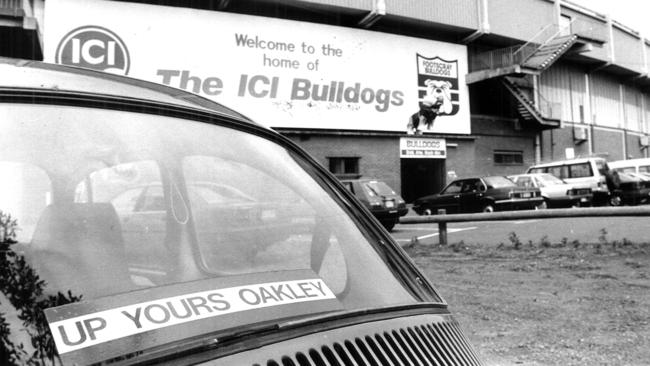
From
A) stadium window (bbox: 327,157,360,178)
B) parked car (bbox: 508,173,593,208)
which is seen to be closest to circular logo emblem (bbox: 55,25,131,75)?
stadium window (bbox: 327,157,360,178)

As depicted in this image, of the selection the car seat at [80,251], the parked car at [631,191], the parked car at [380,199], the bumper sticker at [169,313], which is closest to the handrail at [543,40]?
the parked car at [631,191]

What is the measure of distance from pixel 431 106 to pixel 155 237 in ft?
93.2

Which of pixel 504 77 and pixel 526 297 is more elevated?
pixel 504 77

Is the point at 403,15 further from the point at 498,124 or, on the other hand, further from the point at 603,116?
the point at 603,116

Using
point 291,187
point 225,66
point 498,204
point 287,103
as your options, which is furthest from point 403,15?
point 291,187

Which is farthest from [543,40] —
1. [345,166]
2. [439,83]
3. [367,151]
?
[345,166]

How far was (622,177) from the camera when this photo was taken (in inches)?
904

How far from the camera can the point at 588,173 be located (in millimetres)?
22531

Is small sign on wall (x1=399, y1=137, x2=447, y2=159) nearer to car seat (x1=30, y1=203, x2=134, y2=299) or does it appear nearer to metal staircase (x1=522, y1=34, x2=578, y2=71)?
metal staircase (x1=522, y1=34, x2=578, y2=71)

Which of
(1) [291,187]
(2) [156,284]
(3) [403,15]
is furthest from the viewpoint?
(3) [403,15]

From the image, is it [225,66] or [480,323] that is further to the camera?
[225,66]

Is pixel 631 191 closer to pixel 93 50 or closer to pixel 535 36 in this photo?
pixel 535 36

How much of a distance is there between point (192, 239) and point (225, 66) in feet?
75.0

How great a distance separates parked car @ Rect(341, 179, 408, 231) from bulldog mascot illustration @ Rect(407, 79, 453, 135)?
39.4 ft
